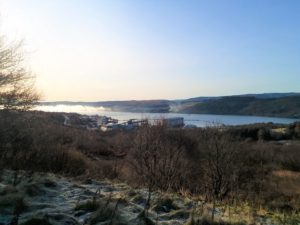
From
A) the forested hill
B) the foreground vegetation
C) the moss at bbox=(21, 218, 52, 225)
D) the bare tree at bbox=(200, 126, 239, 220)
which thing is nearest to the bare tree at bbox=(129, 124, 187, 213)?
the foreground vegetation

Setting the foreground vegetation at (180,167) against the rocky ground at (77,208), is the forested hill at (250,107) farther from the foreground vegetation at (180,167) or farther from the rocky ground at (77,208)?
the rocky ground at (77,208)

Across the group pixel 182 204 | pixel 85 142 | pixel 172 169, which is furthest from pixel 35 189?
pixel 85 142

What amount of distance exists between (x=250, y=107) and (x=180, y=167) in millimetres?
136392

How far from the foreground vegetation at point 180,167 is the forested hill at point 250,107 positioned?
3965 inches

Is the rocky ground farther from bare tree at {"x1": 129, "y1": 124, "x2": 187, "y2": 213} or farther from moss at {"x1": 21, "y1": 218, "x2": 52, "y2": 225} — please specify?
bare tree at {"x1": 129, "y1": 124, "x2": 187, "y2": 213}

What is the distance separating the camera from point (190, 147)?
36.3m

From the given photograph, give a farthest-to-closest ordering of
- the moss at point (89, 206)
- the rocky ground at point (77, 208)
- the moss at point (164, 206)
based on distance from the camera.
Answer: the moss at point (164, 206)
the moss at point (89, 206)
the rocky ground at point (77, 208)

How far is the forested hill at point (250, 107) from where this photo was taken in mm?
144625

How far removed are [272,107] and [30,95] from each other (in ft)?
483

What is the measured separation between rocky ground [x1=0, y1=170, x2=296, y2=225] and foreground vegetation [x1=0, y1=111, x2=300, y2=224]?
4.9 inches

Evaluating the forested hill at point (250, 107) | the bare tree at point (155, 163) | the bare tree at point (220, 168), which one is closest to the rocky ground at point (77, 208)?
the bare tree at point (155, 163)

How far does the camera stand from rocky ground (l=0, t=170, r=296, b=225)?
621 cm

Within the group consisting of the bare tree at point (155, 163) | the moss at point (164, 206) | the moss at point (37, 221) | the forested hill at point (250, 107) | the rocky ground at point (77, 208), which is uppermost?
the moss at point (37, 221)

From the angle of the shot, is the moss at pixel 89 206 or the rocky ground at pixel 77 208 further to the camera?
the moss at pixel 89 206
